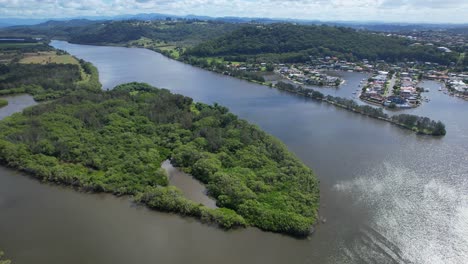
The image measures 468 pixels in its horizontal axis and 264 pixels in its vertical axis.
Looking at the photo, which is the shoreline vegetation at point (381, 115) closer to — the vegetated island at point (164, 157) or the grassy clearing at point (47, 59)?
the vegetated island at point (164, 157)

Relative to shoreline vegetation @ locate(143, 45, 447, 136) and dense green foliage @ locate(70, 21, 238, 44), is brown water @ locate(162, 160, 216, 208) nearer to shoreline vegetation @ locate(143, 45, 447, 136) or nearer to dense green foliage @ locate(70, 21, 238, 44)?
shoreline vegetation @ locate(143, 45, 447, 136)

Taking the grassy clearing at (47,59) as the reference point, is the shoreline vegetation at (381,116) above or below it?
below

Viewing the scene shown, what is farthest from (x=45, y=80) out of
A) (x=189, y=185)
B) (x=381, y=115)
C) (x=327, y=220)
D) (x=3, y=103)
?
(x=327, y=220)

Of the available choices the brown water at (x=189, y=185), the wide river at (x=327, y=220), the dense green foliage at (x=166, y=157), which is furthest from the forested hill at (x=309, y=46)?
the brown water at (x=189, y=185)

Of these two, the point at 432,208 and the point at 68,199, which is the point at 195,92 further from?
the point at 432,208

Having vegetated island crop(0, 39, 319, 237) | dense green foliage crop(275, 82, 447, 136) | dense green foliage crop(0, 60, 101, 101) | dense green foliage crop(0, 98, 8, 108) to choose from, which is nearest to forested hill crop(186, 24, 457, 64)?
dense green foliage crop(275, 82, 447, 136)

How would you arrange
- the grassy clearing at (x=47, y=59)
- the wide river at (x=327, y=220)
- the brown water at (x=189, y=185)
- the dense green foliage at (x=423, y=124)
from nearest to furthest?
the wide river at (x=327, y=220), the brown water at (x=189, y=185), the dense green foliage at (x=423, y=124), the grassy clearing at (x=47, y=59)

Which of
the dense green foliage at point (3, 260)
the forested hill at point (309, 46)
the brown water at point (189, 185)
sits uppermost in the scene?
the forested hill at point (309, 46)
